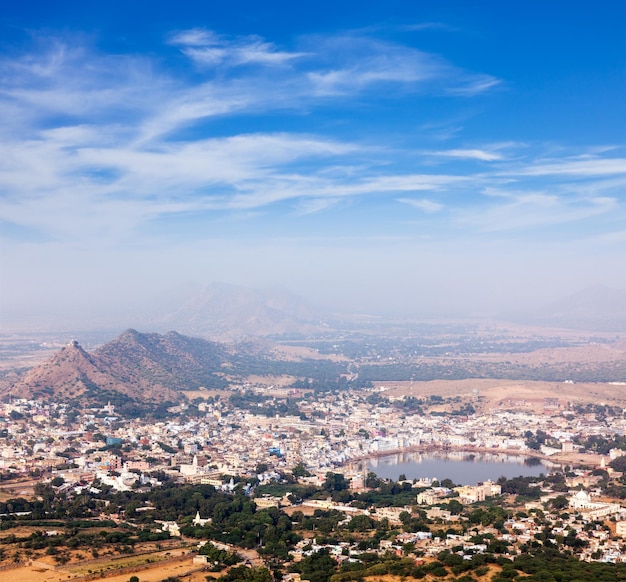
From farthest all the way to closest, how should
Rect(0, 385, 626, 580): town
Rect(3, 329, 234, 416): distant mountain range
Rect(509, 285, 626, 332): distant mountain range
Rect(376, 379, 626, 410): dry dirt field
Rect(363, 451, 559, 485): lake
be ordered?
Rect(509, 285, 626, 332): distant mountain range
Rect(376, 379, 626, 410): dry dirt field
Rect(3, 329, 234, 416): distant mountain range
Rect(363, 451, 559, 485): lake
Rect(0, 385, 626, 580): town

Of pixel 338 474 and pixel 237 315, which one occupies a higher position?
pixel 237 315

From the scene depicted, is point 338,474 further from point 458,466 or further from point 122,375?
point 122,375

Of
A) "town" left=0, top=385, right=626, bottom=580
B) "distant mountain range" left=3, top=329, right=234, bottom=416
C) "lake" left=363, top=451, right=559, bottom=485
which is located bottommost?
"lake" left=363, top=451, right=559, bottom=485

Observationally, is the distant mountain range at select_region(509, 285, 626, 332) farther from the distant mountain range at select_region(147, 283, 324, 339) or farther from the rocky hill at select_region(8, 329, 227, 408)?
the rocky hill at select_region(8, 329, 227, 408)

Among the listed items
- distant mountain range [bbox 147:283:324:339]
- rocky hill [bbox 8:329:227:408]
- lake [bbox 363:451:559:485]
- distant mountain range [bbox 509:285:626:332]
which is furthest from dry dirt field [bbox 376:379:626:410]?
distant mountain range [bbox 509:285:626:332]

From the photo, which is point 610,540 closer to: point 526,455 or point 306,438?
point 526,455

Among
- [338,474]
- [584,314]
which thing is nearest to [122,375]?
[338,474]

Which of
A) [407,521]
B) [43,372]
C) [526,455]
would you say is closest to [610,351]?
[526,455]
